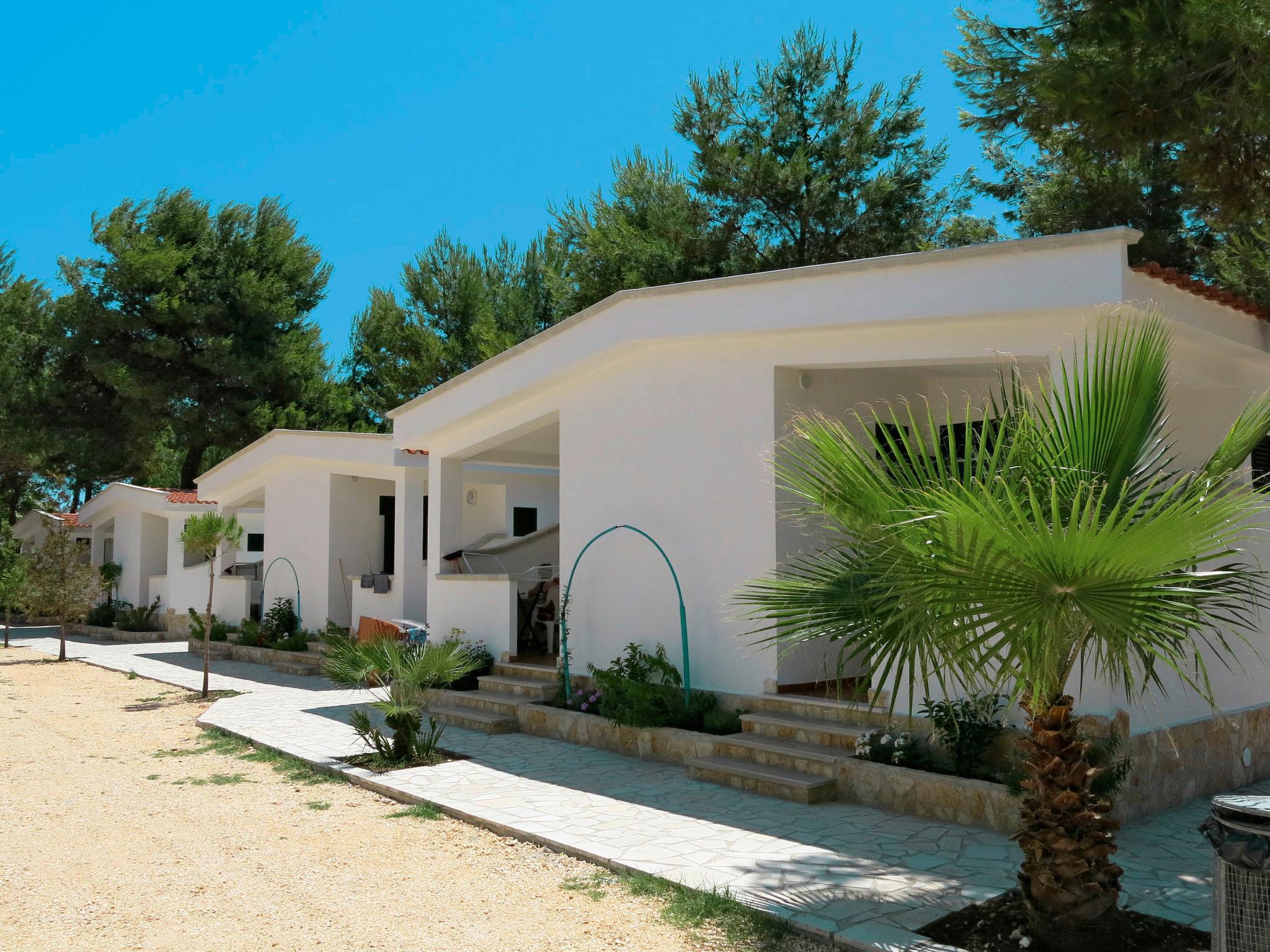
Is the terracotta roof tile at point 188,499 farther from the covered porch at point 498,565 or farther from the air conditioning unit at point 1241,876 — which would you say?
the air conditioning unit at point 1241,876

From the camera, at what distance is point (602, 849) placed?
252 inches

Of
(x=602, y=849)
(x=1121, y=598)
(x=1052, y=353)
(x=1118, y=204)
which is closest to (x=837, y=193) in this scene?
(x=1118, y=204)

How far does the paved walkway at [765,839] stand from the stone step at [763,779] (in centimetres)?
9

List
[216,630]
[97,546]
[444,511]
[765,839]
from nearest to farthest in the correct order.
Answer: [765,839]
[444,511]
[216,630]
[97,546]

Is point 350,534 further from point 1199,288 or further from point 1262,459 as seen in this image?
point 1199,288

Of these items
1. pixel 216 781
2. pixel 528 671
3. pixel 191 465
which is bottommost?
pixel 216 781

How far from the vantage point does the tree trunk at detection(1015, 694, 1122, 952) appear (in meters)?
4.39

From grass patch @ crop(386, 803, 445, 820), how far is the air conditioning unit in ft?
17.4

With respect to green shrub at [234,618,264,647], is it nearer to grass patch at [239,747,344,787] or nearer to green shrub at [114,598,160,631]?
green shrub at [114,598,160,631]

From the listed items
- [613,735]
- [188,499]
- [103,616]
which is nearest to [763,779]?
[613,735]

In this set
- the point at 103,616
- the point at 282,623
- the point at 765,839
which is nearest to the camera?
the point at 765,839

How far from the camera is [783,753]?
7.92 metres

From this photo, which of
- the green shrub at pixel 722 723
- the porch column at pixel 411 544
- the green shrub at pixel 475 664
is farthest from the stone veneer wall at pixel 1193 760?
the porch column at pixel 411 544

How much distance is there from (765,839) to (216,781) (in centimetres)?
522
